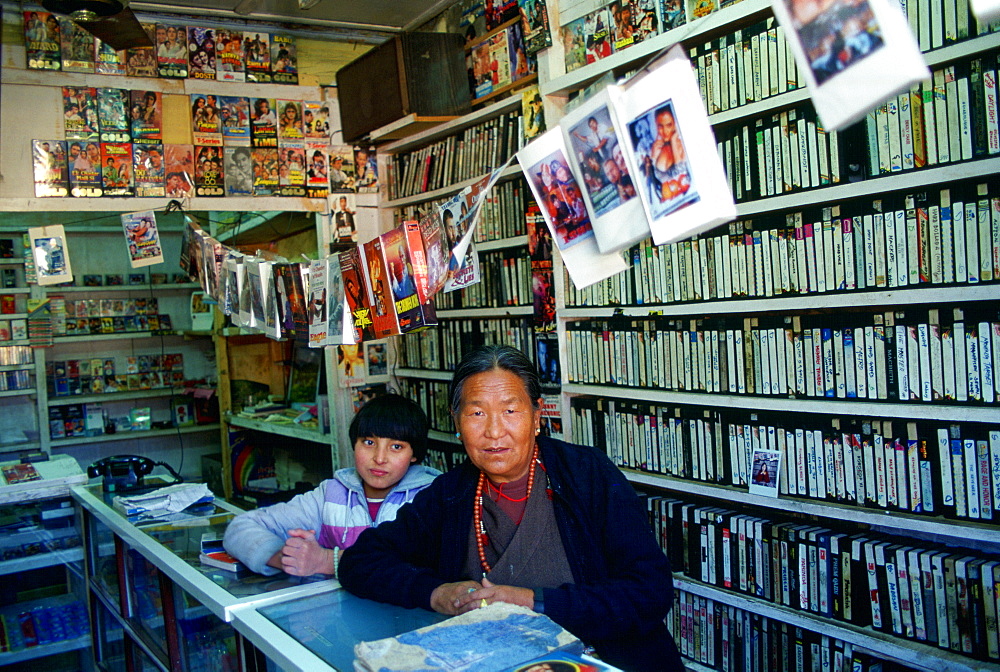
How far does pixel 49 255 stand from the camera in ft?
11.7

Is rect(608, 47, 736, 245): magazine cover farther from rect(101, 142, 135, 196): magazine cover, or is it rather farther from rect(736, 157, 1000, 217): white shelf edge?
rect(101, 142, 135, 196): magazine cover

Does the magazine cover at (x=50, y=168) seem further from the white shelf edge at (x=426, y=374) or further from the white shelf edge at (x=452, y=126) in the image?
the white shelf edge at (x=426, y=374)

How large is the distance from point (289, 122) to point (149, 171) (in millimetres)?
753

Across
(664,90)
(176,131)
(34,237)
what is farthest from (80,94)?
(664,90)

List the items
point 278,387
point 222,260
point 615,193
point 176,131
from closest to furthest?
point 615,193, point 222,260, point 176,131, point 278,387

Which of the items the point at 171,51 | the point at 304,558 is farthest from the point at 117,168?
the point at 304,558

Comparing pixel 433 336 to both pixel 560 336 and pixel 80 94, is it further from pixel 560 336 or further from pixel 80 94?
pixel 80 94

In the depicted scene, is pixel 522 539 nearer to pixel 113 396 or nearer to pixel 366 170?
pixel 366 170

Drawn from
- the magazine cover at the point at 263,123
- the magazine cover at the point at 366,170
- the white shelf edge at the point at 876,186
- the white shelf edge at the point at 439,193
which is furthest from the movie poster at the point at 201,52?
the white shelf edge at the point at 876,186

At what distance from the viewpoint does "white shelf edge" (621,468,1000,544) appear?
1.98 metres

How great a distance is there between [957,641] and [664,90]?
1.67m

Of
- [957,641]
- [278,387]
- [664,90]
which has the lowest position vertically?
[957,641]

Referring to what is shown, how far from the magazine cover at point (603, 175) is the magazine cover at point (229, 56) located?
10.0 ft

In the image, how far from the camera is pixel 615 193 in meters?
1.42
